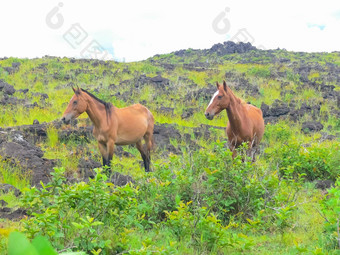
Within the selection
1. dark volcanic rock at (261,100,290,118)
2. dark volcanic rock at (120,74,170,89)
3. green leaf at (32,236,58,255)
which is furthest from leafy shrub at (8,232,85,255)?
dark volcanic rock at (120,74,170,89)

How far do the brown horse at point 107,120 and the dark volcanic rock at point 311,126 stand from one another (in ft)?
21.0

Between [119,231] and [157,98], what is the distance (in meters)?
11.6

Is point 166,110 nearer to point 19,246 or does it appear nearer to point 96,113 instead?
point 96,113

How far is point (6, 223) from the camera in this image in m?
3.93

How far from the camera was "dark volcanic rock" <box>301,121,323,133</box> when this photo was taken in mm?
11461

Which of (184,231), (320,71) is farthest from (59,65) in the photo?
(184,231)

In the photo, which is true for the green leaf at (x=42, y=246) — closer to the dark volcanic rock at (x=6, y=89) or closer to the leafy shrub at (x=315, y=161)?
the leafy shrub at (x=315, y=161)

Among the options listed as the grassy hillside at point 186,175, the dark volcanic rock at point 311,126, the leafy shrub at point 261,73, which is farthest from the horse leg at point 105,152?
the leafy shrub at point 261,73

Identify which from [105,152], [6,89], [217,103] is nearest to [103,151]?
[105,152]

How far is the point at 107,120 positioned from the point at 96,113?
297 millimetres

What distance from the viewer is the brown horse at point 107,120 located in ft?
22.1

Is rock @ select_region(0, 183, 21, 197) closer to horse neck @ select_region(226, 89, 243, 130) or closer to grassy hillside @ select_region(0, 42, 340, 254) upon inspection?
grassy hillside @ select_region(0, 42, 340, 254)

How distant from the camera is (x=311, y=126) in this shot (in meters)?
11.6

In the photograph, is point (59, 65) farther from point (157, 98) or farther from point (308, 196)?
point (308, 196)
